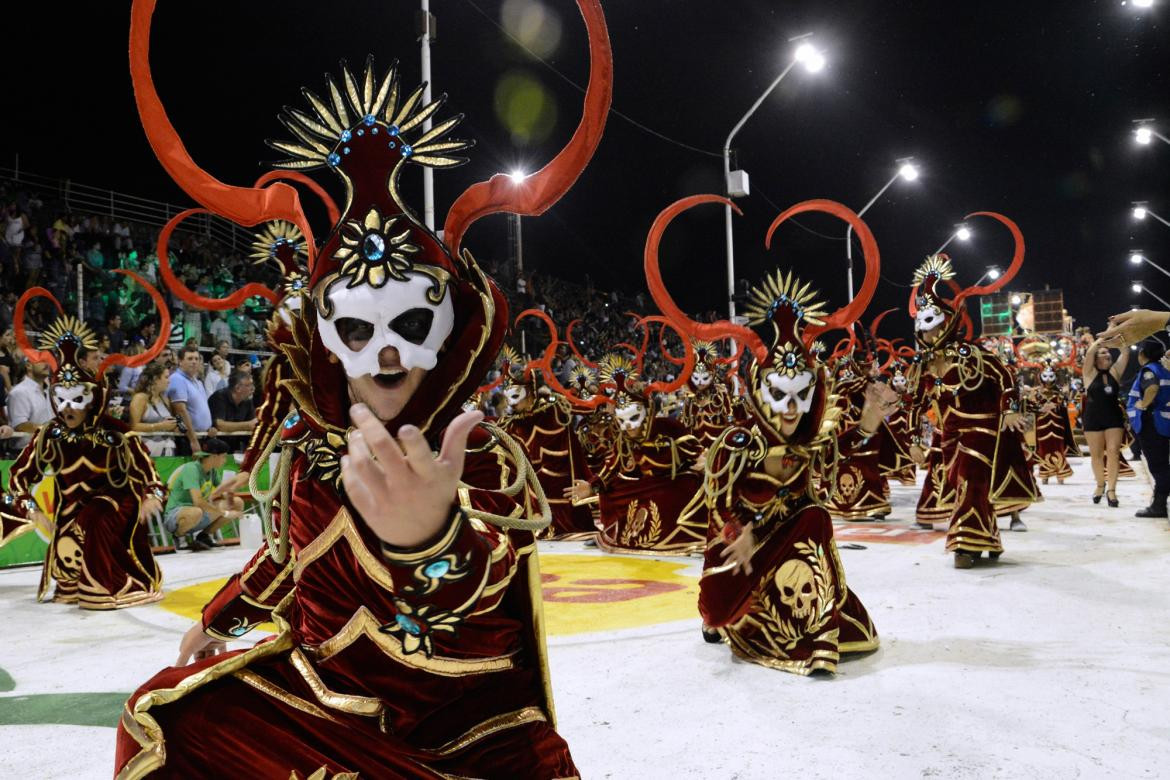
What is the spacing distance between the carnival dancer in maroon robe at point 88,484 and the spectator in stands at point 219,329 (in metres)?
5.72

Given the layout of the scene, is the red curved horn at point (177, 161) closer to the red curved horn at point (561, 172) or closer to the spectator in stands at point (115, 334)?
the red curved horn at point (561, 172)

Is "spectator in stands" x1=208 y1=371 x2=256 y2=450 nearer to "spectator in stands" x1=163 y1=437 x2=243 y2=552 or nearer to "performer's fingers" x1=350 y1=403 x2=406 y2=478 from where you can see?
"spectator in stands" x1=163 y1=437 x2=243 y2=552

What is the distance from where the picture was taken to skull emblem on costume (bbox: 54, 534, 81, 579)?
6066 mm

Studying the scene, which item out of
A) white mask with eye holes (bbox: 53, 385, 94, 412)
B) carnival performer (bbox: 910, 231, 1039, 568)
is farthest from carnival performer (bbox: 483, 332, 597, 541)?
white mask with eye holes (bbox: 53, 385, 94, 412)

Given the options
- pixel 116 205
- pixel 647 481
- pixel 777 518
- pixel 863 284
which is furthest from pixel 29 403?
pixel 863 284

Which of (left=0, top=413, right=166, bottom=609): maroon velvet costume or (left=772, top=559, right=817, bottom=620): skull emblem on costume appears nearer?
(left=772, top=559, right=817, bottom=620): skull emblem on costume

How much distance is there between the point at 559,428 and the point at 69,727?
6.50m

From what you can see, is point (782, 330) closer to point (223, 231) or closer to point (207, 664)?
point (207, 664)

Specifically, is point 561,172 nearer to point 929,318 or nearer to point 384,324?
point 384,324

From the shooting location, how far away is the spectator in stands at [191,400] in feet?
29.4

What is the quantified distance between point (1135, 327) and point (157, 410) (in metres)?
9.46

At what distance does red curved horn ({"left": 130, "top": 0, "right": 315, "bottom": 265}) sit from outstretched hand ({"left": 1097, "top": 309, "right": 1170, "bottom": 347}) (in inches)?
270

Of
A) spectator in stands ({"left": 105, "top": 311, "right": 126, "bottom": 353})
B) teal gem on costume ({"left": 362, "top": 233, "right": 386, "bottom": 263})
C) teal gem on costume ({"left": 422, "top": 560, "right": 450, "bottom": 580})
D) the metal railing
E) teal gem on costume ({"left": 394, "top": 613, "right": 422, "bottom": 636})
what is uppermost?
the metal railing

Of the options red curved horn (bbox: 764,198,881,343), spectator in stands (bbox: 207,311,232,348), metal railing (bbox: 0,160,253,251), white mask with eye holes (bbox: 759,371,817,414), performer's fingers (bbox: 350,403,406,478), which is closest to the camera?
performer's fingers (bbox: 350,403,406,478)
